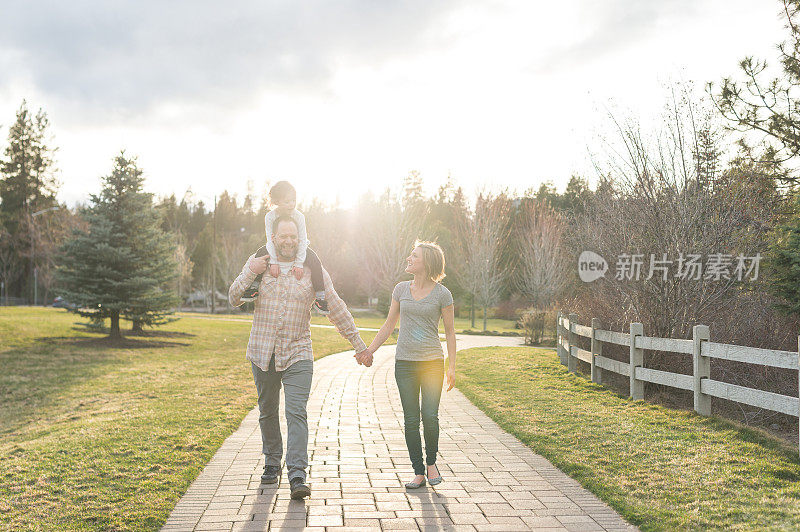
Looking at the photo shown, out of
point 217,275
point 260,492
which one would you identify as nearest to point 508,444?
point 260,492

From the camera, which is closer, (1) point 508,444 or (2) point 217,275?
(1) point 508,444

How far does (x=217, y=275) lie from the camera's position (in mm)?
70062

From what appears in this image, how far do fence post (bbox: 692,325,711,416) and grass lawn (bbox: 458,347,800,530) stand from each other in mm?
168

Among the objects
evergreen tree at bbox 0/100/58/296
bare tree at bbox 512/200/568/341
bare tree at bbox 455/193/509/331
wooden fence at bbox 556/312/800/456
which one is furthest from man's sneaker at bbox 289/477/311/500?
evergreen tree at bbox 0/100/58/296

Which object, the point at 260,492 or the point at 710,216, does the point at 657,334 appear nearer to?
the point at 710,216

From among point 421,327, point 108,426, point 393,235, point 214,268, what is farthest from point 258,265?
point 214,268

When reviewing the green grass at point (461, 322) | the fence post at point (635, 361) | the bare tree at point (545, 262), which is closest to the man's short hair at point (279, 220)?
the fence post at point (635, 361)

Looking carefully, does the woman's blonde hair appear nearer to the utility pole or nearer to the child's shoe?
the child's shoe

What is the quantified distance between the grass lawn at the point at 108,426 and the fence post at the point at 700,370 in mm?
5822

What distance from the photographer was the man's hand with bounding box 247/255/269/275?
16.0 feet

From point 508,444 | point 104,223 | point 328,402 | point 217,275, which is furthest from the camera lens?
point 217,275

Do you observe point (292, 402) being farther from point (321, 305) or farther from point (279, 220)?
point (279, 220)

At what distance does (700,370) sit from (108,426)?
301 inches

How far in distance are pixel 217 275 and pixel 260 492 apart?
67534 mm
